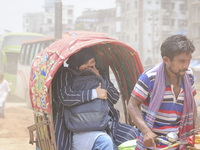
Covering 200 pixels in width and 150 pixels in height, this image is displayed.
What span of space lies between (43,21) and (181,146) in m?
88.1

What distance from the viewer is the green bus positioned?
21.9 meters

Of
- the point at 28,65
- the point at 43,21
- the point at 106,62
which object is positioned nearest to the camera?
the point at 106,62

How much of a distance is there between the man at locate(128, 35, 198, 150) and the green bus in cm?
1884

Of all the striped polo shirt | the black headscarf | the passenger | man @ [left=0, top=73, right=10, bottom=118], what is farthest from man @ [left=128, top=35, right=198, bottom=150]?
man @ [left=0, top=73, right=10, bottom=118]

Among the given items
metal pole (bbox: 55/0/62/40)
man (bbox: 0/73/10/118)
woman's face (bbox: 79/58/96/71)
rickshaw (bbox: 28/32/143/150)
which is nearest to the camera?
rickshaw (bbox: 28/32/143/150)

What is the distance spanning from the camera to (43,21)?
3504 inches

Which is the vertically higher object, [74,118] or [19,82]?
[74,118]

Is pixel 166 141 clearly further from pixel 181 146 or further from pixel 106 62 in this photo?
pixel 106 62

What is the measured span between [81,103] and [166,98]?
1.06m

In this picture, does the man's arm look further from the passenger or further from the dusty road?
the dusty road

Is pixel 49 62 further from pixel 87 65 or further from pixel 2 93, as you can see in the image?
pixel 2 93

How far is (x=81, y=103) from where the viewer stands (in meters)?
3.72

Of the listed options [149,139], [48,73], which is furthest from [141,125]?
[48,73]

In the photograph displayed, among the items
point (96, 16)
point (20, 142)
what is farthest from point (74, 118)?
point (96, 16)
